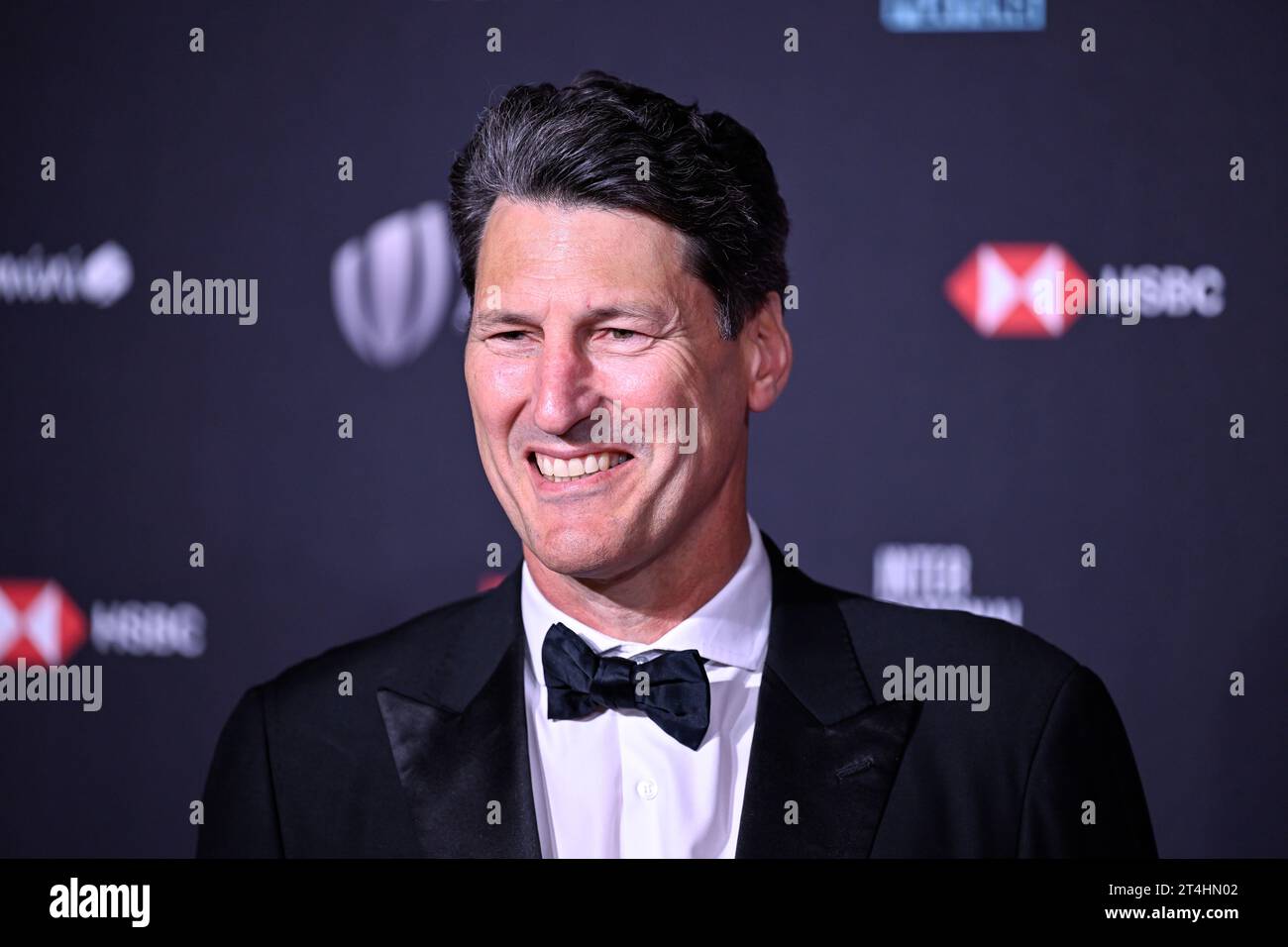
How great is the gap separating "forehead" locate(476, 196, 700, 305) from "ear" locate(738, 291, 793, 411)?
0.19 metres

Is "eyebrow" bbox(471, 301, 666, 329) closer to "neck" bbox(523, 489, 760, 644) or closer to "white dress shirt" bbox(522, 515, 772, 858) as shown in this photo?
"neck" bbox(523, 489, 760, 644)

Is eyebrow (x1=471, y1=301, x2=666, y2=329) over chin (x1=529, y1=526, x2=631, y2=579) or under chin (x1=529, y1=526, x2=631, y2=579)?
over

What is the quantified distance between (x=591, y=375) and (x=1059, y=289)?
0.94m

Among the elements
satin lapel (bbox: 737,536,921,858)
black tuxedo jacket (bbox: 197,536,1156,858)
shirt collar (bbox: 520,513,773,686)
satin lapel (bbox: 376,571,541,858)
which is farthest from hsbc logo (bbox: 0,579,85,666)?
satin lapel (bbox: 737,536,921,858)

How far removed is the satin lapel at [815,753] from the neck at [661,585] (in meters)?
0.14

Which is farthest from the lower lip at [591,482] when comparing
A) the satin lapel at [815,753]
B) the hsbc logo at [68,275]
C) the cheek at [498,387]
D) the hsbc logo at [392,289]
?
the hsbc logo at [68,275]

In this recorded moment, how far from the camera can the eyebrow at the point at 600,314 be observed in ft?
7.26

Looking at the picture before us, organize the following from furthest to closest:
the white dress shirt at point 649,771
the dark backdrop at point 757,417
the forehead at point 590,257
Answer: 1. the dark backdrop at point 757,417
2. the white dress shirt at point 649,771
3. the forehead at point 590,257

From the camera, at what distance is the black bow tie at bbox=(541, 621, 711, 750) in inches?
89.7

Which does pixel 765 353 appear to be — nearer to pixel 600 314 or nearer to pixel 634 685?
pixel 600 314

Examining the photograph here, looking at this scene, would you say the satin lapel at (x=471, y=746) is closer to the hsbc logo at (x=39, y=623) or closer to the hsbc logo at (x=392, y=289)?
the hsbc logo at (x=392, y=289)

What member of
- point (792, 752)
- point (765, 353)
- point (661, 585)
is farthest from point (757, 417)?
point (792, 752)

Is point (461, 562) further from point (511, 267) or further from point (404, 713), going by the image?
point (511, 267)

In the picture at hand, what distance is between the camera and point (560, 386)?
221cm
